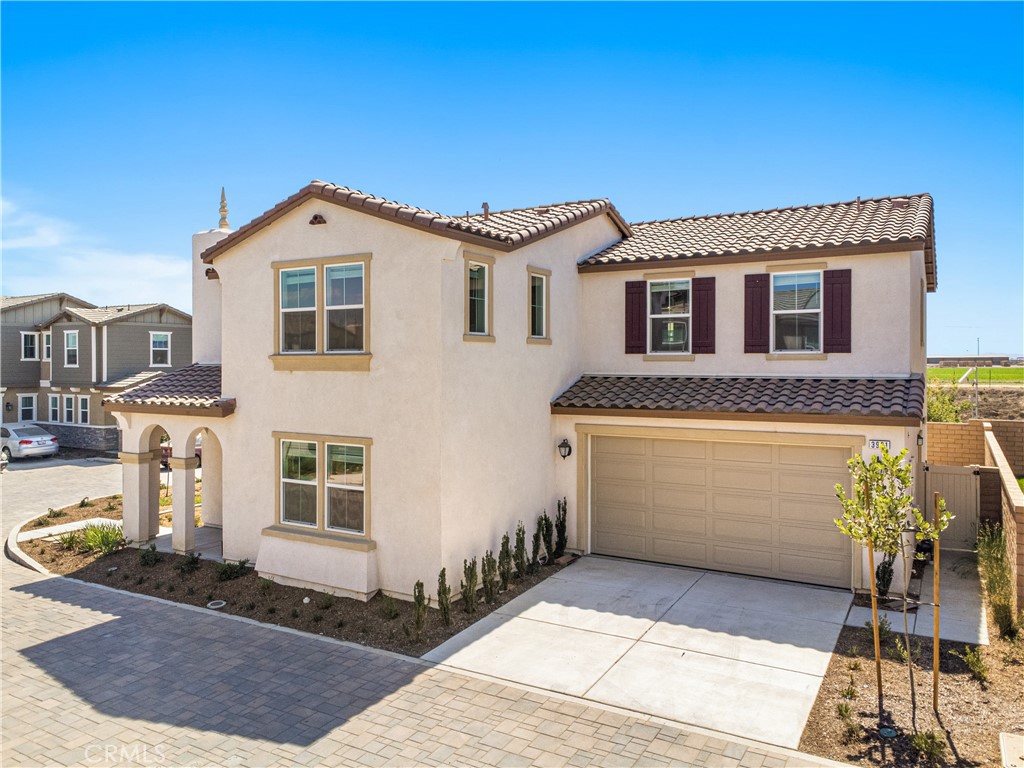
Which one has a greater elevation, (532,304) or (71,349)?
(532,304)

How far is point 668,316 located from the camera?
14.5 meters

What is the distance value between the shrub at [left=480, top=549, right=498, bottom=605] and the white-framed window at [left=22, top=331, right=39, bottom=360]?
32836mm

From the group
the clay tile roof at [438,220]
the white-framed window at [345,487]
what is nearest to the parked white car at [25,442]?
the clay tile roof at [438,220]

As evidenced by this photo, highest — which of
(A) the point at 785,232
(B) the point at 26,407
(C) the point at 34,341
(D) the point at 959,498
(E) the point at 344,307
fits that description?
(A) the point at 785,232

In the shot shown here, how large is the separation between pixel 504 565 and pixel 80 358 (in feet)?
92.1

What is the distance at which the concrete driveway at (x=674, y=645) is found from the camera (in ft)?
26.0

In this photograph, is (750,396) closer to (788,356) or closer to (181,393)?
(788,356)

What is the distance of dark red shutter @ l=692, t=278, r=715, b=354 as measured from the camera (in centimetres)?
1398

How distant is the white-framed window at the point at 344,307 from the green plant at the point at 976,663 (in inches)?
371

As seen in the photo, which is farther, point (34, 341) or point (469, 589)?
point (34, 341)

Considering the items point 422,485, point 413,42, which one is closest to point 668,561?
point 422,485

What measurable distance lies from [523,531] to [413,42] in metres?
10.5

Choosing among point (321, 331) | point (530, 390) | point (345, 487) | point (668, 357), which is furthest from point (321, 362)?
point (668, 357)

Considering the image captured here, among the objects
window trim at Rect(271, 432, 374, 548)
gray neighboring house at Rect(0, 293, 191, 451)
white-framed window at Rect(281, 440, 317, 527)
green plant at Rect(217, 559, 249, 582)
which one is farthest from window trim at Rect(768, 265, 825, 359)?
gray neighboring house at Rect(0, 293, 191, 451)
